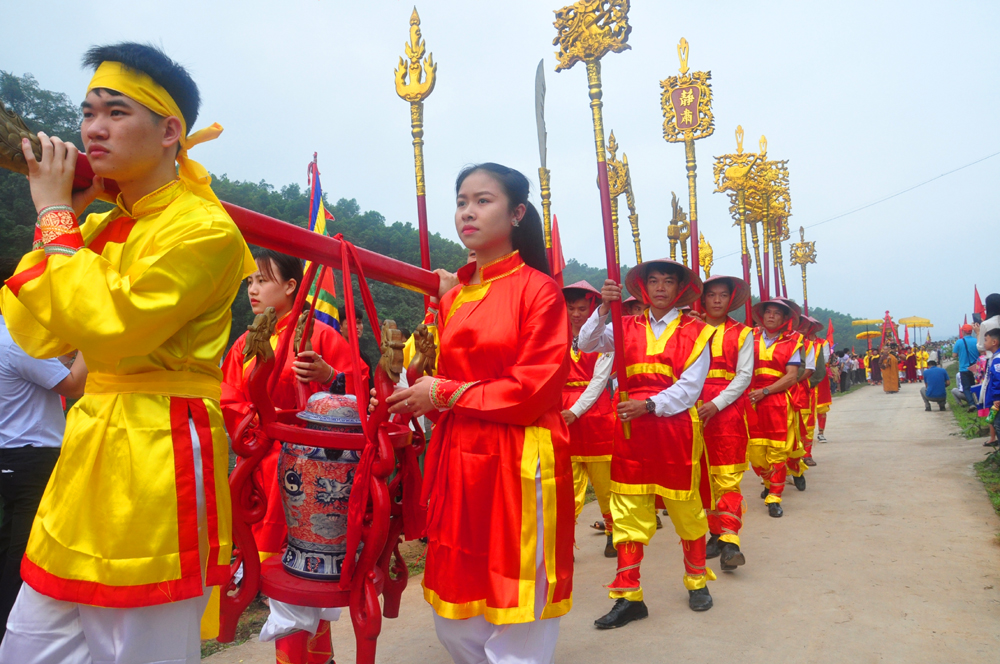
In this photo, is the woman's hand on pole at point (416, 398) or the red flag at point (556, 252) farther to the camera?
the red flag at point (556, 252)

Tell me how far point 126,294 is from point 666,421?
323 cm

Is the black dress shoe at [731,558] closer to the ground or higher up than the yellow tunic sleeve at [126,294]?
closer to the ground

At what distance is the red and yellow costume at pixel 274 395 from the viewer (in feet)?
8.35

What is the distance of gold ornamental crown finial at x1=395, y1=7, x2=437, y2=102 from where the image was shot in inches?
178

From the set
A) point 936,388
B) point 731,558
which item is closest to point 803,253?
point 936,388

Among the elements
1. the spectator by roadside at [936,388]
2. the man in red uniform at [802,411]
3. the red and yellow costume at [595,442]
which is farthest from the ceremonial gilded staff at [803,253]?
the red and yellow costume at [595,442]

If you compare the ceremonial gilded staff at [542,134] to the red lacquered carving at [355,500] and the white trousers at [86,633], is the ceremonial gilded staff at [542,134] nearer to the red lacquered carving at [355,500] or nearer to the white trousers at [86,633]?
the red lacquered carving at [355,500]

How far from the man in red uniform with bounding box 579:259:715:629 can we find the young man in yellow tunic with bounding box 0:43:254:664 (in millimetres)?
2589

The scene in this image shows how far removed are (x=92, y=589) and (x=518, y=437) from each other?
4.12ft

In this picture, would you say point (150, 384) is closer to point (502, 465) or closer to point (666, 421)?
point (502, 465)

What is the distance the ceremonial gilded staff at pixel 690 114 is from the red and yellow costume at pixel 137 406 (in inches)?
181

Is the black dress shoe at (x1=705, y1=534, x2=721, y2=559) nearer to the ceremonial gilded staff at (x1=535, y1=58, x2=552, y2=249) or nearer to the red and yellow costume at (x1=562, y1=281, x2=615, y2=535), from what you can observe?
the red and yellow costume at (x1=562, y1=281, x2=615, y2=535)

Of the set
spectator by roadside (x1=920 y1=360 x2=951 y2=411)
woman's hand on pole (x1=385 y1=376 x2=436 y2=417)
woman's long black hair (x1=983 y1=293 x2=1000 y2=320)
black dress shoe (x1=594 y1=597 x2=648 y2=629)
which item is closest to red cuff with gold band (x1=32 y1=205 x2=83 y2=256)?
woman's hand on pole (x1=385 y1=376 x2=436 y2=417)

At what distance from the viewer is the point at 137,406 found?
152cm
